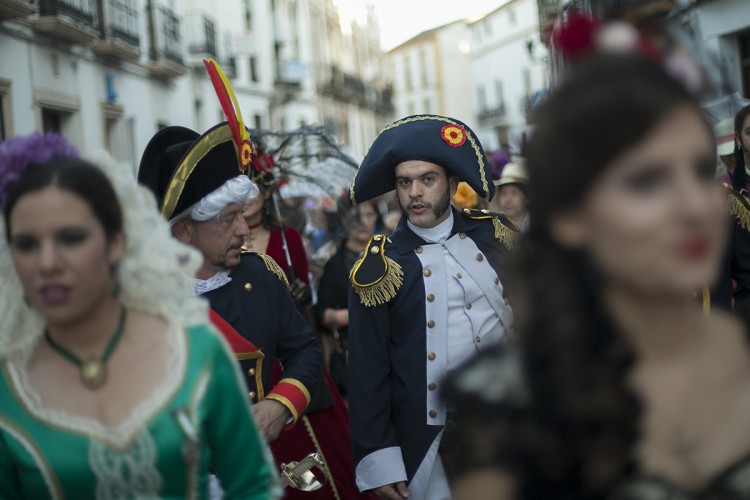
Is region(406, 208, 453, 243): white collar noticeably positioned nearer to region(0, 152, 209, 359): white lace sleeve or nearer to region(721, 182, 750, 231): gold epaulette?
region(721, 182, 750, 231): gold epaulette

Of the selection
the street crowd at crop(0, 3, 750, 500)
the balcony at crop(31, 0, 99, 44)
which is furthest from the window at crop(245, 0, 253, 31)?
the street crowd at crop(0, 3, 750, 500)

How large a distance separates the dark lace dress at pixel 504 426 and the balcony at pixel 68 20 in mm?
13805

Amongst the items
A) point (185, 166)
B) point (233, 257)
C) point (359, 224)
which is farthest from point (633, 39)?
point (359, 224)

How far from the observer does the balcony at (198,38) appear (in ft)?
76.5

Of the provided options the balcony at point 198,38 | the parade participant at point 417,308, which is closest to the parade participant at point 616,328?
the parade participant at point 417,308

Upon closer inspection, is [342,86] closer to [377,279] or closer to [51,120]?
[51,120]

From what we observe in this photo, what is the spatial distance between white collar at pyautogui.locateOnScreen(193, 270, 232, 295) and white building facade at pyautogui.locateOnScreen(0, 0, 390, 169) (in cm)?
1002

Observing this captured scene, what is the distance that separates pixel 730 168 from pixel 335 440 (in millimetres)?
2680

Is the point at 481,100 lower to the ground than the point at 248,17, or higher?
higher

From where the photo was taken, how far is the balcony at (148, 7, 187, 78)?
1998 cm

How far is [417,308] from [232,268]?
80 centimetres

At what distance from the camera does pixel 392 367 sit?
4.21 metres

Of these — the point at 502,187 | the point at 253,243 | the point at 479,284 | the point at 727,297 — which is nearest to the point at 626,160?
the point at 479,284

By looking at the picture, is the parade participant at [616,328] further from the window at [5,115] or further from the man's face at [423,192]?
the window at [5,115]
